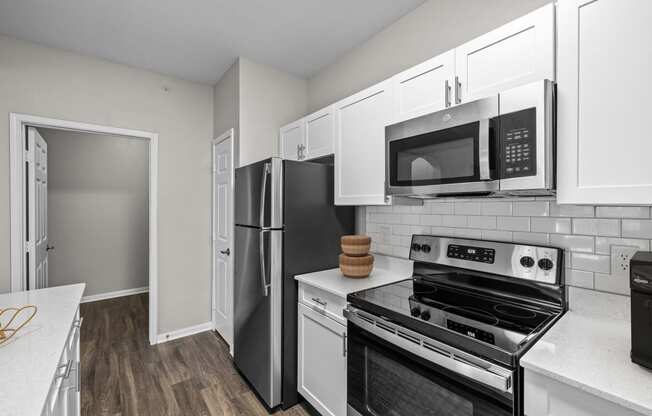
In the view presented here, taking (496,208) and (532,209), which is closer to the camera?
(532,209)

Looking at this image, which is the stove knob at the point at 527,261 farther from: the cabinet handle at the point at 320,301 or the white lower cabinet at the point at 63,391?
the white lower cabinet at the point at 63,391

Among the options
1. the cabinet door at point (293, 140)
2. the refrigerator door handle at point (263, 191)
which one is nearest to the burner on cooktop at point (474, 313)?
the refrigerator door handle at point (263, 191)

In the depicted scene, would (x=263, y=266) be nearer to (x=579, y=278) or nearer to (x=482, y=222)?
(x=482, y=222)

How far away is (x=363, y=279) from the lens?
1962 mm

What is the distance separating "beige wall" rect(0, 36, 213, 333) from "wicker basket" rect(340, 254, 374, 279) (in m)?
2.01

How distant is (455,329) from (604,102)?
3.13ft

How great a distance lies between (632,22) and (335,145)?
1554mm

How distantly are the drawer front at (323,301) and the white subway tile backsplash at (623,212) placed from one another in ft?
4.11

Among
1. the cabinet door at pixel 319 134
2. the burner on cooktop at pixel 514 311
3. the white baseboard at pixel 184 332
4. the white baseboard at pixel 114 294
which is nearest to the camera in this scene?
the burner on cooktop at pixel 514 311

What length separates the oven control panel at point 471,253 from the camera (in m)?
1.59

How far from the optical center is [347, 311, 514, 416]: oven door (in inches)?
39.8

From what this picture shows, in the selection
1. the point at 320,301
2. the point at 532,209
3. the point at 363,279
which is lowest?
the point at 320,301

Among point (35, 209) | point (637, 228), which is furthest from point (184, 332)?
point (637, 228)

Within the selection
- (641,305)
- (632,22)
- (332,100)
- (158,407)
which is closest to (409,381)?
(641,305)
